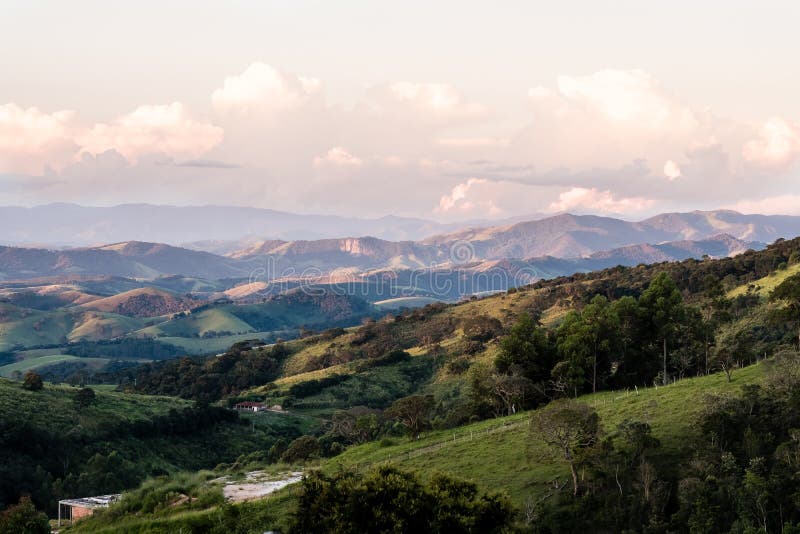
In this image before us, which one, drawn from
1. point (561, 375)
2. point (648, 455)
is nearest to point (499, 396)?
point (561, 375)

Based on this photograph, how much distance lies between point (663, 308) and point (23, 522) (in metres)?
53.4

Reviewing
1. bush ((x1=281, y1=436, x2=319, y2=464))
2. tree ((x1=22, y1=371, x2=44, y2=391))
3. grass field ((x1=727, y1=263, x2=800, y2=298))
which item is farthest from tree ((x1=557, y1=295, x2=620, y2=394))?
tree ((x1=22, y1=371, x2=44, y2=391))

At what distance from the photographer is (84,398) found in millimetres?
85688

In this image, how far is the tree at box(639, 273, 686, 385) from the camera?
62.6 meters

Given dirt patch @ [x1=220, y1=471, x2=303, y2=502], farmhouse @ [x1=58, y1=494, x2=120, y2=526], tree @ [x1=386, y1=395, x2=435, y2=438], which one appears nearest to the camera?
dirt patch @ [x1=220, y1=471, x2=303, y2=502]

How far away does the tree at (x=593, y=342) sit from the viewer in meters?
60.5

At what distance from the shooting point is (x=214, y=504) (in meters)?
36.5

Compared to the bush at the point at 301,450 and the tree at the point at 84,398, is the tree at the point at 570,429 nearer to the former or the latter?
the bush at the point at 301,450

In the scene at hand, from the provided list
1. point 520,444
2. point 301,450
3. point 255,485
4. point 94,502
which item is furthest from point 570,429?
point 301,450

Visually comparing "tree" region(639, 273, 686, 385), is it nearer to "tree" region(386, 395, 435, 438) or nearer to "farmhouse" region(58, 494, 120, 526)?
"tree" region(386, 395, 435, 438)

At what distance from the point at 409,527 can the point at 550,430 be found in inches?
462

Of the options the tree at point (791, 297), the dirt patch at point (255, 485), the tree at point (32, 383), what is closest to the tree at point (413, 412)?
the dirt patch at point (255, 485)

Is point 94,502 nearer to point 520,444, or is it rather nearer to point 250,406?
point 520,444

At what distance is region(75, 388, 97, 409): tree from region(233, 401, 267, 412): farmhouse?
78.9 ft
